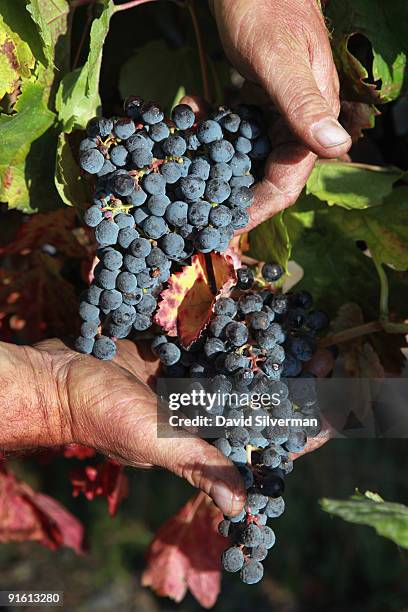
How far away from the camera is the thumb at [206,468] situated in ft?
2.86

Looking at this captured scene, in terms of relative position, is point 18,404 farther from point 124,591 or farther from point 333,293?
point 124,591

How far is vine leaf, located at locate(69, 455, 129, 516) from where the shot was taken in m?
1.34

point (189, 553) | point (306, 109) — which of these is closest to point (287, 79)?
point (306, 109)

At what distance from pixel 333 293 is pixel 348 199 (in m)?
0.18

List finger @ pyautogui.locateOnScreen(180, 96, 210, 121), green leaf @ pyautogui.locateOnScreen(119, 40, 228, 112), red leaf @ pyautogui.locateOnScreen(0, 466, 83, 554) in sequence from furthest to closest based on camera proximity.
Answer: red leaf @ pyautogui.locateOnScreen(0, 466, 83, 554), green leaf @ pyautogui.locateOnScreen(119, 40, 228, 112), finger @ pyautogui.locateOnScreen(180, 96, 210, 121)

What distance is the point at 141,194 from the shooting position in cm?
91

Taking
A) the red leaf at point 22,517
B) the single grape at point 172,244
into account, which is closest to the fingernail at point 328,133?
the single grape at point 172,244

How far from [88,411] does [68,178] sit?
323 millimetres

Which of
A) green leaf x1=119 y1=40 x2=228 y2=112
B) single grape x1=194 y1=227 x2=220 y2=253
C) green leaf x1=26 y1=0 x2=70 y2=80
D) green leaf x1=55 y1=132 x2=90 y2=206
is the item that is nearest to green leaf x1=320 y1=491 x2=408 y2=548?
single grape x1=194 y1=227 x2=220 y2=253

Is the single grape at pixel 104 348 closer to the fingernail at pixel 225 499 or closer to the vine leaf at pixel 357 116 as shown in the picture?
the fingernail at pixel 225 499

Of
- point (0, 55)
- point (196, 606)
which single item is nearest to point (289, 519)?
point (196, 606)

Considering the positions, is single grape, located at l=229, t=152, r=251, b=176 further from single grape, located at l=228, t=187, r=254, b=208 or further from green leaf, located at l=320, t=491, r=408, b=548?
green leaf, located at l=320, t=491, r=408, b=548

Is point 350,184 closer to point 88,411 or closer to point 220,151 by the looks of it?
point 220,151

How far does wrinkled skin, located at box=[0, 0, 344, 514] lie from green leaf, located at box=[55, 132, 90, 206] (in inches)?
8.6
